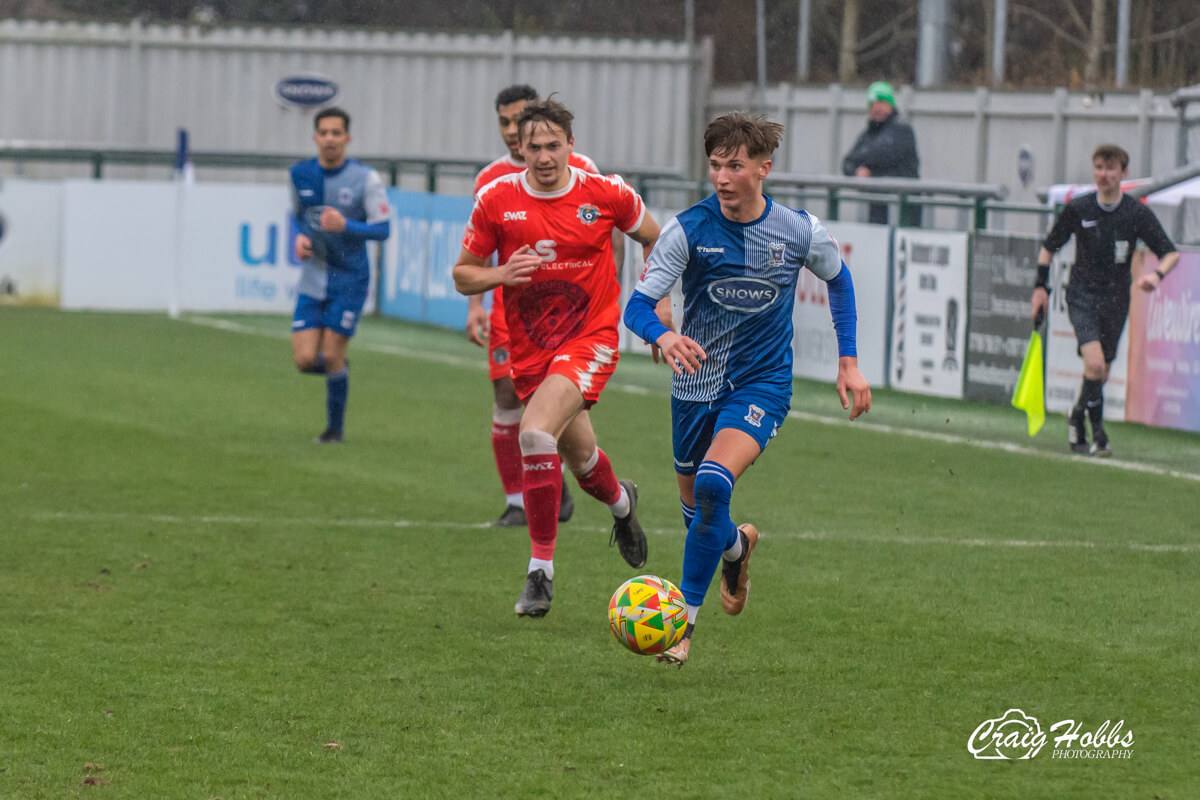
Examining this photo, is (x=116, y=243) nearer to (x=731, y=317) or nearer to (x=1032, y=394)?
(x=1032, y=394)

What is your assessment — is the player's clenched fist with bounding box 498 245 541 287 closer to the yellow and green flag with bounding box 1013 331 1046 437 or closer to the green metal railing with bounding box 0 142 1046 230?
the yellow and green flag with bounding box 1013 331 1046 437

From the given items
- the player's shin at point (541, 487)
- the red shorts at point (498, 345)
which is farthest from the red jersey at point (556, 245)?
the red shorts at point (498, 345)

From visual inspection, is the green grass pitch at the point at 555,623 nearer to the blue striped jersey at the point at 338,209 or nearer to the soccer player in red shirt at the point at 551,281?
the soccer player in red shirt at the point at 551,281

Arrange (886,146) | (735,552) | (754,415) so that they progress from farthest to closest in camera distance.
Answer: (886,146) → (735,552) → (754,415)

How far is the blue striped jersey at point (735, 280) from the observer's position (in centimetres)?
632

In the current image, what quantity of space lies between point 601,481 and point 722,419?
1315mm

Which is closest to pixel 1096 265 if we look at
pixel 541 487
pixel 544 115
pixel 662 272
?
pixel 544 115

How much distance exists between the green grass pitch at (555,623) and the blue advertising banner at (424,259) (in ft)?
23.9

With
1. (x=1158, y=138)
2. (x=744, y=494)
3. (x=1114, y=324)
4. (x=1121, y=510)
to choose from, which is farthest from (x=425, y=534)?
(x=1158, y=138)

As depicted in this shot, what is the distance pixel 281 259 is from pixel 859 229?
8.20m

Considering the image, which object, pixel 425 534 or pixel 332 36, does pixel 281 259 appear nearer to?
pixel 332 36

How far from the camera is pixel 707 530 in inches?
245

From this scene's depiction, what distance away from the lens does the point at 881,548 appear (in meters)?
8.50

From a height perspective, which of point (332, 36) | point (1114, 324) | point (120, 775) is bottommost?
point (120, 775)
